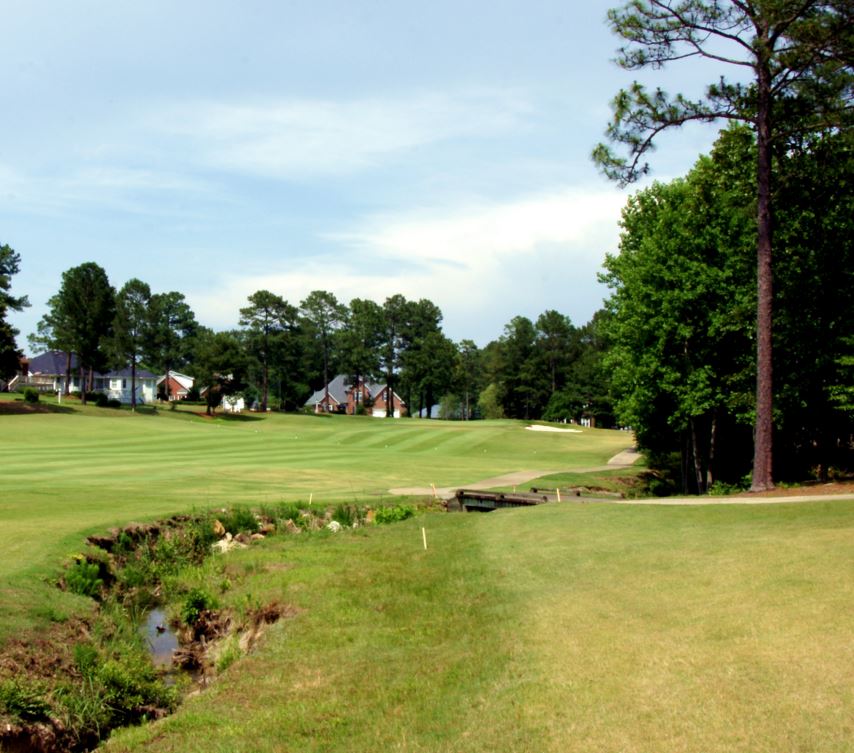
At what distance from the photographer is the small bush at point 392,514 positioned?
25.5m

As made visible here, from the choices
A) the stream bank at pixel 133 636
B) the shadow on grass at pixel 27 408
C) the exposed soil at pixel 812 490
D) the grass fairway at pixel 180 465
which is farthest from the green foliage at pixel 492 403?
the stream bank at pixel 133 636

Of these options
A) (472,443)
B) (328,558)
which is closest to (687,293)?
(328,558)

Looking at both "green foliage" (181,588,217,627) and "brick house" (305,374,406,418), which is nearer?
"green foliage" (181,588,217,627)

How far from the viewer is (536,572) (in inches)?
588

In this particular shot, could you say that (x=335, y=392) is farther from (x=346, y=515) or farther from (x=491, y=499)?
(x=346, y=515)

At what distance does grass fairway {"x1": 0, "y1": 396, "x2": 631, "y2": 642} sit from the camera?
18234mm

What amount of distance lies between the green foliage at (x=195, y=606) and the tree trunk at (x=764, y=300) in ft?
53.7

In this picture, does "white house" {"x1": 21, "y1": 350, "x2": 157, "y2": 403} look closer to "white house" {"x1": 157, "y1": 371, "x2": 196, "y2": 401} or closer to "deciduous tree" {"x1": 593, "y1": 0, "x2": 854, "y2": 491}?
"white house" {"x1": 157, "y1": 371, "x2": 196, "y2": 401}

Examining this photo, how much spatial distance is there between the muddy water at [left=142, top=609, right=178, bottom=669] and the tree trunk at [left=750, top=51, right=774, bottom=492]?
17084 millimetres

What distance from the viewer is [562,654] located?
33.1 ft

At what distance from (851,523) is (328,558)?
35.3 ft

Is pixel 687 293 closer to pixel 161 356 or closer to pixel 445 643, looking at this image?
pixel 445 643

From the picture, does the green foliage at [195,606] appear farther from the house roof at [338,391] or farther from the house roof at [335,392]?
the house roof at [338,391]

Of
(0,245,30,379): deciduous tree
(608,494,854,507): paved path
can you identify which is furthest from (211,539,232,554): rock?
(0,245,30,379): deciduous tree
